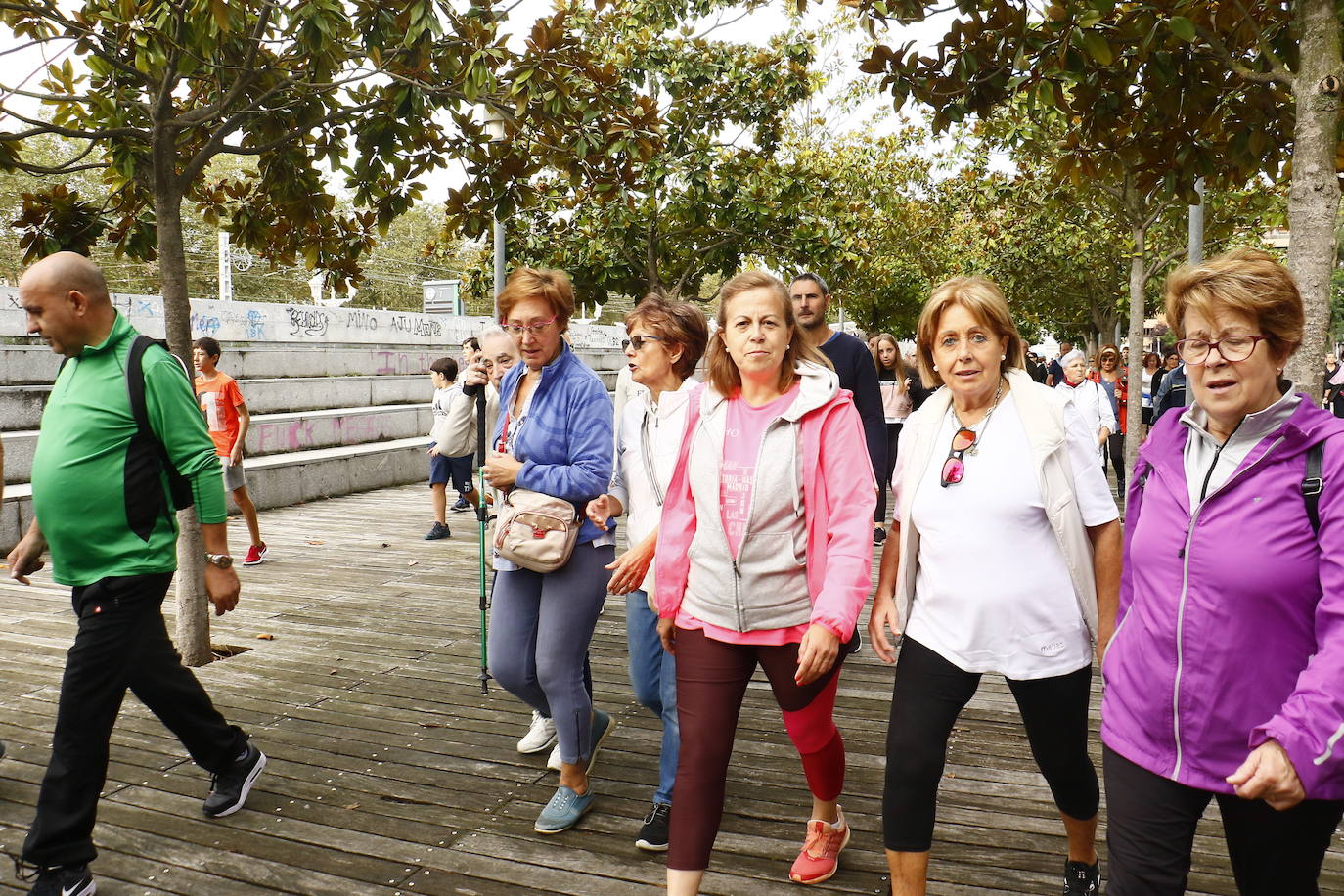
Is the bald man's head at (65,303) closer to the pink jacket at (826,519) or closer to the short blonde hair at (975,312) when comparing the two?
the pink jacket at (826,519)

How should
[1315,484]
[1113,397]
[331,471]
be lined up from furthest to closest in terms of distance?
[1113,397], [331,471], [1315,484]

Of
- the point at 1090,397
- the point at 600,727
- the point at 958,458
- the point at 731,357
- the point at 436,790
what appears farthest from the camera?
the point at 1090,397

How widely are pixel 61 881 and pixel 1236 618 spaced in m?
3.36

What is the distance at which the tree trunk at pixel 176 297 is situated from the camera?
557 cm

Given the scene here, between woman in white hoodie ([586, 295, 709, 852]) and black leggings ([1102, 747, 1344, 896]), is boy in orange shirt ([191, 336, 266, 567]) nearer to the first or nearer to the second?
woman in white hoodie ([586, 295, 709, 852])

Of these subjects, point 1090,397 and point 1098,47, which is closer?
point 1098,47

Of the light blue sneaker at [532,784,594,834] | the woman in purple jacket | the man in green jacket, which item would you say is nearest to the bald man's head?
the man in green jacket

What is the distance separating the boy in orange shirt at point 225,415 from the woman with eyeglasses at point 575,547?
5.59 m

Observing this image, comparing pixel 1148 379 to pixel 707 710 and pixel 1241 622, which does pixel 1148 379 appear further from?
pixel 1241 622

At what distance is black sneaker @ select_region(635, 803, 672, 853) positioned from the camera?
11.8ft

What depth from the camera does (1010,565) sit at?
2.66 m

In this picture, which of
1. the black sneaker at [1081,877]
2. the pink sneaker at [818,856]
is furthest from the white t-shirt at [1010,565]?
the pink sneaker at [818,856]

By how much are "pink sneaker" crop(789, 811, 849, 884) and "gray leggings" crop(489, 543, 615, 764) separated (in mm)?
897

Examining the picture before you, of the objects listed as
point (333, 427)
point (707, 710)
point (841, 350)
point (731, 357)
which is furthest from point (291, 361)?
point (707, 710)
